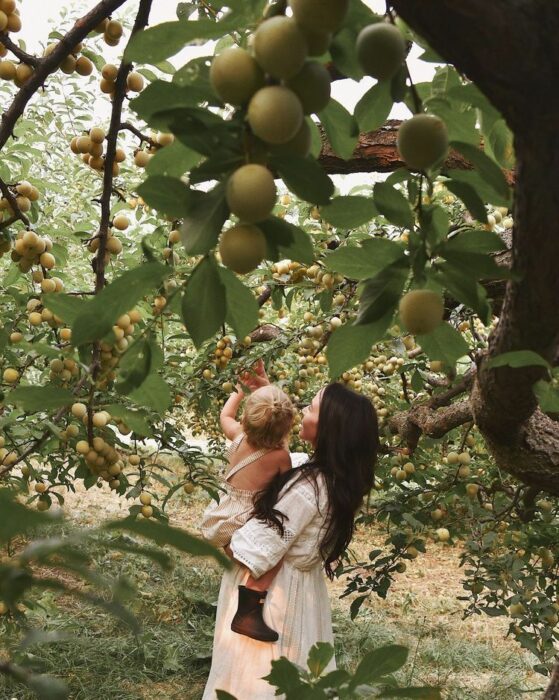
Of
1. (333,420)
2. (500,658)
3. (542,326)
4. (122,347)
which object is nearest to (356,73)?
(542,326)

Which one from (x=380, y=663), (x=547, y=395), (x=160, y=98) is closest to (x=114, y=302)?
(x=160, y=98)

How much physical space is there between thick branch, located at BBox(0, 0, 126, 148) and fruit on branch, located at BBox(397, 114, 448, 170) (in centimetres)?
67

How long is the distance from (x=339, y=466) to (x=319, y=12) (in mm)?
2332

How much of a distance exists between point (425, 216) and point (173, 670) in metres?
4.13

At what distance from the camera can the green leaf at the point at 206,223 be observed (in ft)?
2.20

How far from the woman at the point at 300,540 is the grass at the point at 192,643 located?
3.33 feet

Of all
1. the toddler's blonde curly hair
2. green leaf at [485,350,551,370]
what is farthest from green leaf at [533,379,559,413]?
the toddler's blonde curly hair

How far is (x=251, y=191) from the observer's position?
613mm

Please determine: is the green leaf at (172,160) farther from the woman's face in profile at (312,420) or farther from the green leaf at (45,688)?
the woman's face in profile at (312,420)

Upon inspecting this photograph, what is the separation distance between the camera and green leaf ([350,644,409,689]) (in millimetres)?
915

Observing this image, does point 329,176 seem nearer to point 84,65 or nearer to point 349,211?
point 349,211

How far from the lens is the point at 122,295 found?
2.47ft

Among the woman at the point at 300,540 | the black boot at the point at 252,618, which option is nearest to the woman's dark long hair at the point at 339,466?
the woman at the point at 300,540

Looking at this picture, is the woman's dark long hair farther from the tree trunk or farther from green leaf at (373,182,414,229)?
green leaf at (373,182,414,229)
